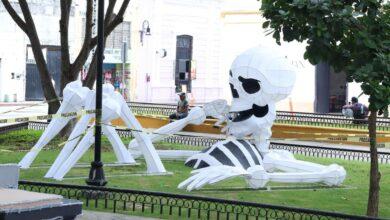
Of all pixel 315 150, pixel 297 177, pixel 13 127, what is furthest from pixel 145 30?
pixel 297 177

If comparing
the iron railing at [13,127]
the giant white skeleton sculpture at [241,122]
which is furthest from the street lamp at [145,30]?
the giant white skeleton sculpture at [241,122]

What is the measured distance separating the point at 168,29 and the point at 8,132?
28294 millimetres

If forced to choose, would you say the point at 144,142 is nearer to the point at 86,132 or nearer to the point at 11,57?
the point at 86,132

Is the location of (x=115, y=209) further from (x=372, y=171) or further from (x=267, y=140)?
(x=267, y=140)

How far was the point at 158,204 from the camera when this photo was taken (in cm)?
1143

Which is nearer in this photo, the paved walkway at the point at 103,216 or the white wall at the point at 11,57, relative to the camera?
the paved walkway at the point at 103,216

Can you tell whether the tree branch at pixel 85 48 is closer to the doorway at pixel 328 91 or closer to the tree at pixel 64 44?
the tree at pixel 64 44

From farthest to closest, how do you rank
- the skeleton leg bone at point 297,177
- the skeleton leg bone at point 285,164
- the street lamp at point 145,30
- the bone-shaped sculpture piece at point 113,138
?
the street lamp at point 145,30
the skeleton leg bone at point 285,164
the bone-shaped sculpture piece at point 113,138
the skeleton leg bone at point 297,177

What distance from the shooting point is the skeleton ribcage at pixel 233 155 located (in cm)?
1464

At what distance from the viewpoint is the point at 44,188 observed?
11.6 metres

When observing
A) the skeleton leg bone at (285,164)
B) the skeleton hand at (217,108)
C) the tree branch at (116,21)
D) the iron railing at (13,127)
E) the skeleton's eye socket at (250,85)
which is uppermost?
the tree branch at (116,21)

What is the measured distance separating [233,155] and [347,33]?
5.09m

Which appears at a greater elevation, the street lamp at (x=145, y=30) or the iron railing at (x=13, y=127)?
the street lamp at (x=145, y=30)

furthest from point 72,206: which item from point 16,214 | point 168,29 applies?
point 168,29
